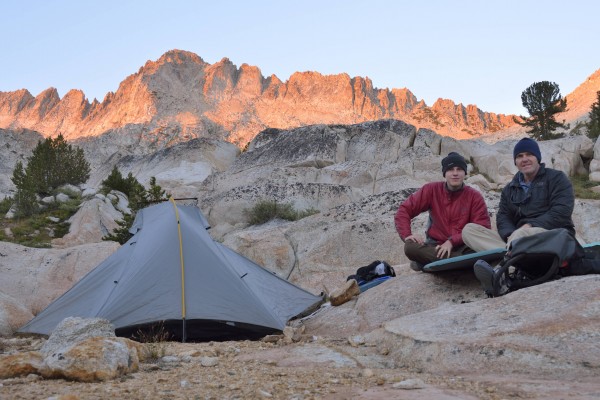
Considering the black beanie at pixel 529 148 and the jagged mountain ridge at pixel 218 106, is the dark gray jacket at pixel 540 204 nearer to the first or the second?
the black beanie at pixel 529 148

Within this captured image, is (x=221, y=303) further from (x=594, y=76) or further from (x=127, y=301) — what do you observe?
(x=594, y=76)

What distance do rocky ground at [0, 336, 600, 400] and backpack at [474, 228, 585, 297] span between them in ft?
4.67

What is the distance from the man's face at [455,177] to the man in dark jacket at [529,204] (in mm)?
527

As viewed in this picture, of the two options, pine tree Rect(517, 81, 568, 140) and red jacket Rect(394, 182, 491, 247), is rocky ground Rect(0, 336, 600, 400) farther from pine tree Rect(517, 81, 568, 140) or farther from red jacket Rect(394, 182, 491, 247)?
pine tree Rect(517, 81, 568, 140)

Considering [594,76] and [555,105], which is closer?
[555,105]

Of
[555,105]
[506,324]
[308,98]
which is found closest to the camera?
[506,324]

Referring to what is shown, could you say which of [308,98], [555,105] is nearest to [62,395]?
[555,105]

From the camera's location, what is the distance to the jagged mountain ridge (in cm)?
10156

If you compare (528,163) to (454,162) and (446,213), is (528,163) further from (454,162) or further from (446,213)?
(446,213)

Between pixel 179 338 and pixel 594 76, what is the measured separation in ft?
307

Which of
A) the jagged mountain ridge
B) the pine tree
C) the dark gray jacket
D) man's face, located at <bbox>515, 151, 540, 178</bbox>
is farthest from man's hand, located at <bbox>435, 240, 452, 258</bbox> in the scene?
the jagged mountain ridge

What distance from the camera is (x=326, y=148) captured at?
87.6 feet

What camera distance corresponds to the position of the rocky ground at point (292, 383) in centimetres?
319

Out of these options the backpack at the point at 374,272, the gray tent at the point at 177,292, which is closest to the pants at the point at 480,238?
the backpack at the point at 374,272
